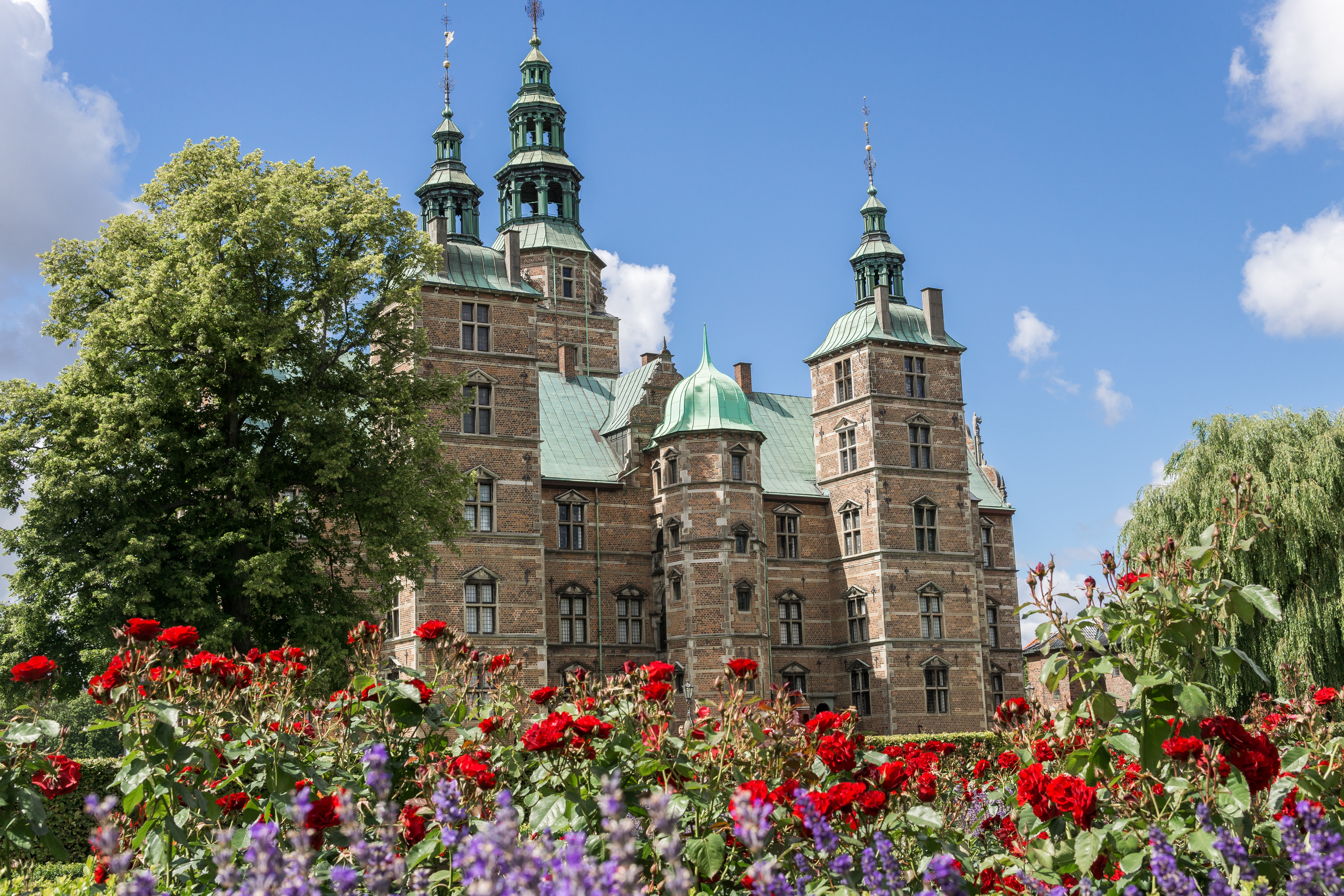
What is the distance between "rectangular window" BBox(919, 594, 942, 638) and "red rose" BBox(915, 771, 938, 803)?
3438cm

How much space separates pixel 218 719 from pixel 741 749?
2930 millimetres

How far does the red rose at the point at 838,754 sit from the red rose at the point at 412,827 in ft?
5.65

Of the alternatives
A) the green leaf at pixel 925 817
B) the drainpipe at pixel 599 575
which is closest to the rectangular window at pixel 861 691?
the drainpipe at pixel 599 575

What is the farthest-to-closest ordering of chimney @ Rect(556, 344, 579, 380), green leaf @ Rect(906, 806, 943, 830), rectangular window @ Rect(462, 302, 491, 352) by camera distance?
1. chimney @ Rect(556, 344, 579, 380)
2. rectangular window @ Rect(462, 302, 491, 352)
3. green leaf @ Rect(906, 806, 943, 830)

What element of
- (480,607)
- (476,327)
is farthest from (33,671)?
(476,327)

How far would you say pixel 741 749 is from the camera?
18.1ft

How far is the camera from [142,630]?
20.5ft

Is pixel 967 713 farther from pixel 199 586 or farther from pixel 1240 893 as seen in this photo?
pixel 1240 893

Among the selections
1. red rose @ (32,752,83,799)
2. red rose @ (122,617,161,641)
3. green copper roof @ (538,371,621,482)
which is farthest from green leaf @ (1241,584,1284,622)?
green copper roof @ (538,371,621,482)

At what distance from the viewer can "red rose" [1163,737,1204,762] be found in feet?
14.6

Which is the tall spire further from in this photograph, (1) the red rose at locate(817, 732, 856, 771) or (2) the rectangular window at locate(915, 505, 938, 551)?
(1) the red rose at locate(817, 732, 856, 771)

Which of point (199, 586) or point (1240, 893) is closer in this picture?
point (1240, 893)

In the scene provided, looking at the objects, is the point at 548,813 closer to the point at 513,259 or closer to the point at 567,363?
the point at 513,259

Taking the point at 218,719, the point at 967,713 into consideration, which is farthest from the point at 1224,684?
the point at 218,719
